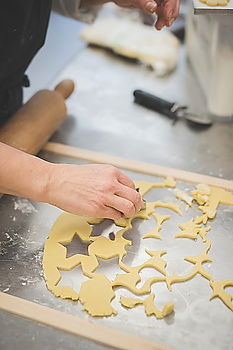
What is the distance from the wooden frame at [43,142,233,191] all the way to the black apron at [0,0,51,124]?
143 millimetres

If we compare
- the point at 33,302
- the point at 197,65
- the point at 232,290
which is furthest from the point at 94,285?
the point at 197,65

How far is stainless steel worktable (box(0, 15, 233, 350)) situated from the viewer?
745mm

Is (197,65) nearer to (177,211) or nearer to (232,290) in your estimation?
(177,211)

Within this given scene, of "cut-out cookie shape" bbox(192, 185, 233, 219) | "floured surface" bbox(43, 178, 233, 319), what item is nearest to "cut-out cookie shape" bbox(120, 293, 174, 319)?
"floured surface" bbox(43, 178, 233, 319)

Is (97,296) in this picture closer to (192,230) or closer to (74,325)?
(74,325)

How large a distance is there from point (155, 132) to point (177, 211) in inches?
11.7

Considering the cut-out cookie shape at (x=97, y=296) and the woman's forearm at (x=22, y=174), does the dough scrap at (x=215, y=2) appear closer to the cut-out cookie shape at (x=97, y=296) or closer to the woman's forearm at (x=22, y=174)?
the woman's forearm at (x=22, y=174)

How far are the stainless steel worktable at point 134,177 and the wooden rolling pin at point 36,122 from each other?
0.06 m

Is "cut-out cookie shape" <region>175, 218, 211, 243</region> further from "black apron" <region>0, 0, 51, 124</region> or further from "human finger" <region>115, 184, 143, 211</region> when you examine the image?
"black apron" <region>0, 0, 51, 124</region>

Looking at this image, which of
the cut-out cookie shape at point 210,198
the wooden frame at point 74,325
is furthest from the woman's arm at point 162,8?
the wooden frame at point 74,325

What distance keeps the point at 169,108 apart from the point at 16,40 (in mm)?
427

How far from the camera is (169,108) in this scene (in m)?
1.23

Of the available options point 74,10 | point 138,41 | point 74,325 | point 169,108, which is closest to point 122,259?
point 74,325

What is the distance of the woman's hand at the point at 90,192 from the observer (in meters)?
0.82
